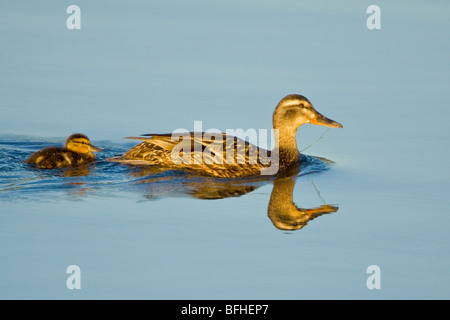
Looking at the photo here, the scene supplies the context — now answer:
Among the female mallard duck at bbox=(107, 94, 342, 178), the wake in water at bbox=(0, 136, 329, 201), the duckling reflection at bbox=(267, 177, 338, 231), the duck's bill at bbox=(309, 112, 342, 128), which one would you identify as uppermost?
the duck's bill at bbox=(309, 112, 342, 128)

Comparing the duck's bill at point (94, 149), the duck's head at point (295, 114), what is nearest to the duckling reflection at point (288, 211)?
the duck's head at point (295, 114)

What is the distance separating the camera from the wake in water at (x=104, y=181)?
8164 millimetres

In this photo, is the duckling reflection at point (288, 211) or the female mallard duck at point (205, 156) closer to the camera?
the duckling reflection at point (288, 211)

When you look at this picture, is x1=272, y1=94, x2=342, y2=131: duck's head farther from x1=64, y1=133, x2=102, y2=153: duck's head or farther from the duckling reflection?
x1=64, y1=133, x2=102, y2=153: duck's head

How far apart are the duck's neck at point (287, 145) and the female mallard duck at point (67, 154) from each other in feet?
6.41

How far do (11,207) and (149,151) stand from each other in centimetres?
196

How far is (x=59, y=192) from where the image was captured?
8.12 meters

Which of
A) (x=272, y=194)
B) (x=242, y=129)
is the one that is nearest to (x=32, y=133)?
(x=242, y=129)

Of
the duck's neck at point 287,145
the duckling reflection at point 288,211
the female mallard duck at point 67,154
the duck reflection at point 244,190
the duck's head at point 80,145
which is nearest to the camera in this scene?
the duckling reflection at point 288,211

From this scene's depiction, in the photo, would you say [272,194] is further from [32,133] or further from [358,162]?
[32,133]

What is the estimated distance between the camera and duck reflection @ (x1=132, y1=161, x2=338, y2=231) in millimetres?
7711

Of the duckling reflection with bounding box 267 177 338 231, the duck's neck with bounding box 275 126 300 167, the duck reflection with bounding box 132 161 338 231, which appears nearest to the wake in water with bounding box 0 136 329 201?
the duck reflection with bounding box 132 161 338 231

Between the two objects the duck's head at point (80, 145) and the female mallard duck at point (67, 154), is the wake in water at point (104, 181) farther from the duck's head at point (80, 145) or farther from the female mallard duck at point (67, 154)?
the duck's head at point (80, 145)

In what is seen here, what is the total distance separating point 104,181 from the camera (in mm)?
8617
